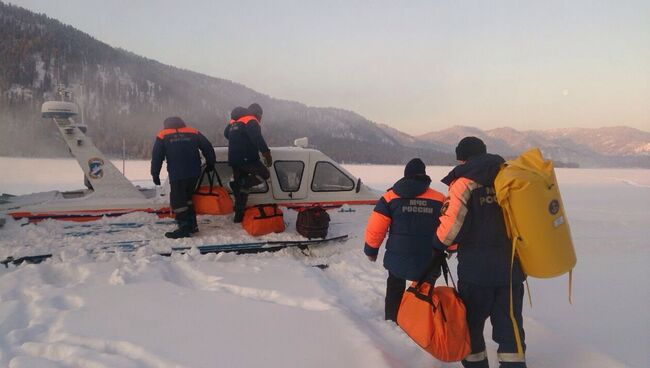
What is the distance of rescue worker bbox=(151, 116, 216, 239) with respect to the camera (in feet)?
18.2

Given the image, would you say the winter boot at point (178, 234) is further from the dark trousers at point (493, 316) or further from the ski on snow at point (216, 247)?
the dark trousers at point (493, 316)

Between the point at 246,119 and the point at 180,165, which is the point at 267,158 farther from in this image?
the point at 180,165

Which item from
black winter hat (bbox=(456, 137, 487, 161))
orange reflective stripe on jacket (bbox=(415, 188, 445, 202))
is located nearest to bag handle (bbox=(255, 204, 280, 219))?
orange reflective stripe on jacket (bbox=(415, 188, 445, 202))

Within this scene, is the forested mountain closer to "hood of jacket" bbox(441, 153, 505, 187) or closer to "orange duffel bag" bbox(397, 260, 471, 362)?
"orange duffel bag" bbox(397, 260, 471, 362)

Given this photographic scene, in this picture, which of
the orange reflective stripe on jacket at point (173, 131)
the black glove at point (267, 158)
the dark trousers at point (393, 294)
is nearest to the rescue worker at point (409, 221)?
the dark trousers at point (393, 294)

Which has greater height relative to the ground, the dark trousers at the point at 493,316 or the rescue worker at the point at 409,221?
the rescue worker at the point at 409,221

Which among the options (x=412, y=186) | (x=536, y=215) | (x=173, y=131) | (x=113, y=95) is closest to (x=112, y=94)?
(x=113, y=95)

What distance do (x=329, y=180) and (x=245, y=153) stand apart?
5.04 feet

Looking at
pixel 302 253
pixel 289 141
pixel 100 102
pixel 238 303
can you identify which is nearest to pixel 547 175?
pixel 238 303

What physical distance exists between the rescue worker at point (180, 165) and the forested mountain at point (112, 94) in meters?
48.3

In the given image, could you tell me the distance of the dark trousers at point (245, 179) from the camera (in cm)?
596

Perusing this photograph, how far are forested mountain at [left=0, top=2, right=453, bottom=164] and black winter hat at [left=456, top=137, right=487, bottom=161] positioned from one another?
52248 millimetres

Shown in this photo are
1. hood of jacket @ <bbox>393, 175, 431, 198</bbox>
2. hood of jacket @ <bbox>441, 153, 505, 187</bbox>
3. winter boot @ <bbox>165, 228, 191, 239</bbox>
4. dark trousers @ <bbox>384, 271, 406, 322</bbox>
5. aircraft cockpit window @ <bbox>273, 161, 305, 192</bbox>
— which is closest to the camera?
hood of jacket @ <bbox>441, 153, 505, 187</bbox>

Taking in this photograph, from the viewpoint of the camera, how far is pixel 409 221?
324cm
